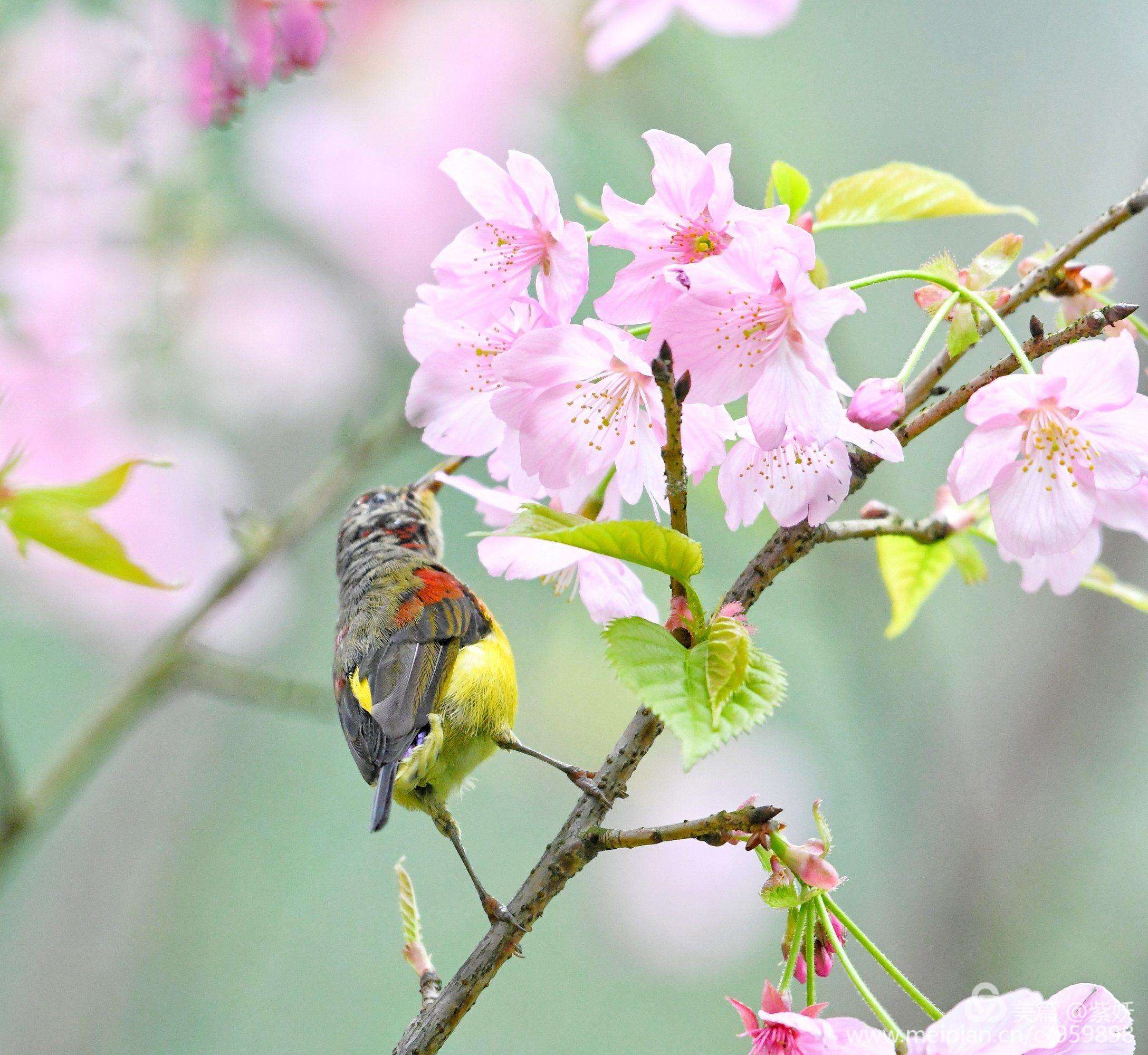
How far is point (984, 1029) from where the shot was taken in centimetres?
51

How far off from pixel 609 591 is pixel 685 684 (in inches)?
6.9

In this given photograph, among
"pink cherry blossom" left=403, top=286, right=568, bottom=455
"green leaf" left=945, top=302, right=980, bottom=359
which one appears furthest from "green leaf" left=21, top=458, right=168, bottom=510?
"green leaf" left=945, top=302, right=980, bottom=359

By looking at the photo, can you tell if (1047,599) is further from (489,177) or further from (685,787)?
(489,177)

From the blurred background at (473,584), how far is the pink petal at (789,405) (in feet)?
1.24

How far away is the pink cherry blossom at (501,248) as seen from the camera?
593 millimetres

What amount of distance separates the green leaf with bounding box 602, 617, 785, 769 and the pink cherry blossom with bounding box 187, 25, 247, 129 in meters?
0.79

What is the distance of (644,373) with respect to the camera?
1.97ft

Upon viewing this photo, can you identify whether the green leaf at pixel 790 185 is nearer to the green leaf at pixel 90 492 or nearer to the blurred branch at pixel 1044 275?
the blurred branch at pixel 1044 275

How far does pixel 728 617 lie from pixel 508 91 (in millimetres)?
2178

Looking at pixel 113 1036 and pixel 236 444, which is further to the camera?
pixel 236 444

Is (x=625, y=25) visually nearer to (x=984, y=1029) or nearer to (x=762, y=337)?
(x=762, y=337)

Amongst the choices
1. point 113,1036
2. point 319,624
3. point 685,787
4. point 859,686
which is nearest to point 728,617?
point 859,686

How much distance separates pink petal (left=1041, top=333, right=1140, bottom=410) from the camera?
542mm

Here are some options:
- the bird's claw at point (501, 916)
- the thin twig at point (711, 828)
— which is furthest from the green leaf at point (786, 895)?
the bird's claw at point (501, 916)
